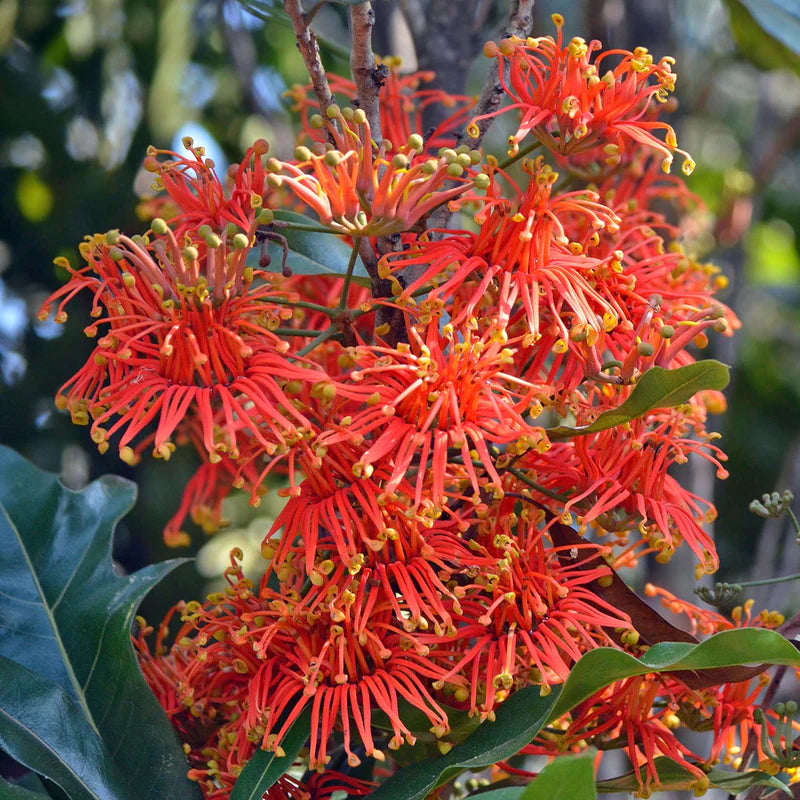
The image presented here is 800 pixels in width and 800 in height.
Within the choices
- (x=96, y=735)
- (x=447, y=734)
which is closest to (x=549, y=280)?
(x=447, y=734)

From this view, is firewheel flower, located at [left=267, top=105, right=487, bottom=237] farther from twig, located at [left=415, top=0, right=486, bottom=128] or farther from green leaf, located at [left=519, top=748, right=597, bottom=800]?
twig, located at [left=415, top=0, right=486, bottom=128]

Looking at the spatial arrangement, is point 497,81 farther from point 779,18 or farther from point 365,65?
point 779,18

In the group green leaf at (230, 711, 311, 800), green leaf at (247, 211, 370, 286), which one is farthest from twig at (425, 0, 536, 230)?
green leaf at (230, 711, 311, 800)

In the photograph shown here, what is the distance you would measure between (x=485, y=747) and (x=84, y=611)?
43 centimetres

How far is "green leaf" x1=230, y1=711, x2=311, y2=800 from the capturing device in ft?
2.81

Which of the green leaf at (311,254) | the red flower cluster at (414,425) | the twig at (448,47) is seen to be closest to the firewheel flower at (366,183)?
the red flower cluster at (414,425)

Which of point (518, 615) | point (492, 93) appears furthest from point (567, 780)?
point (492, 93)

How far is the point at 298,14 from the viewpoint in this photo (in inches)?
34.9

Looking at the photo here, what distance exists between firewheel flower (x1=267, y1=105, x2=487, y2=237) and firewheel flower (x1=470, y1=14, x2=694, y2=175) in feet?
0.31

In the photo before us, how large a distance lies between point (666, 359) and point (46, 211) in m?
1.45

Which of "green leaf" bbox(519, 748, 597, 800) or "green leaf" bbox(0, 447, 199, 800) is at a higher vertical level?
"green leaf" bbox(519, 748, 597, 800)

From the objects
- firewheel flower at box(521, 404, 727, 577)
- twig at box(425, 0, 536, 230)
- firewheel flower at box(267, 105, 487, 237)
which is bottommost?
firewheel flower at box(521, 404, 727, 577)

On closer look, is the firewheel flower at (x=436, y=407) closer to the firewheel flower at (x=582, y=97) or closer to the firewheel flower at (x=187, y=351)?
the firewheel flower at (x=187, y=351)

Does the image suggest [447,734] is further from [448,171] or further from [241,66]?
[241,66]
